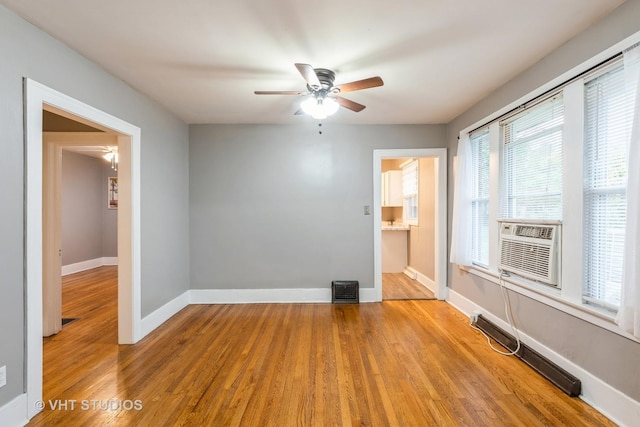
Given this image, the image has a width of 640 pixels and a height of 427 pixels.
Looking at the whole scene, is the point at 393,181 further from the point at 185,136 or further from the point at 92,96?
the point at 92,96

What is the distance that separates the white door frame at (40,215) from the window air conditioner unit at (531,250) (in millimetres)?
3691

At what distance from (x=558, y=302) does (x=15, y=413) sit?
376 cm

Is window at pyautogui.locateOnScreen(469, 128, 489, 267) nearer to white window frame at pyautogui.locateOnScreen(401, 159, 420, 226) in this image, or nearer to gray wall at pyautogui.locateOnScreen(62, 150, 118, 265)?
white window frame at pyautogui.locateOnScreen(401, 159, 420, 226)

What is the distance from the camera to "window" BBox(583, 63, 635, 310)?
1.82m

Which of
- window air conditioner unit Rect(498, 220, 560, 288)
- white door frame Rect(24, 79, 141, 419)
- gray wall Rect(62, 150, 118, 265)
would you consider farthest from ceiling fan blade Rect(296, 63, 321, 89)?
gray wall Rect(62, 150, 118, 265)

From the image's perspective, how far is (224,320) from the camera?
11.6 feet

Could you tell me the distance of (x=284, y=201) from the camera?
13.8 ft

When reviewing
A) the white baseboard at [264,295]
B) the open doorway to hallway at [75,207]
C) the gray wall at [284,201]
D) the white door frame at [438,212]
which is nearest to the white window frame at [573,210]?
the white door frame at [438,212]

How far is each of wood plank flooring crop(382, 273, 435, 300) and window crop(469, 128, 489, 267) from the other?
1.20m

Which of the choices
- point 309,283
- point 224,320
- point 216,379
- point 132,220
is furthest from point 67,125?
point 309,283

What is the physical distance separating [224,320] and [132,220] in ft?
5.13

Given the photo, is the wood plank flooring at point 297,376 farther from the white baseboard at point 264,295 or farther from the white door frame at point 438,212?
the white door frame at point 438,212

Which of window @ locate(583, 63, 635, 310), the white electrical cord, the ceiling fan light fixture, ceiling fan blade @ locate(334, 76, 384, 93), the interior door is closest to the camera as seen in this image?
window @ locate(583, 63, 635, 310)

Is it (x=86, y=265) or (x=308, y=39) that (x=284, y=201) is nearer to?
(x=308, y=39)
